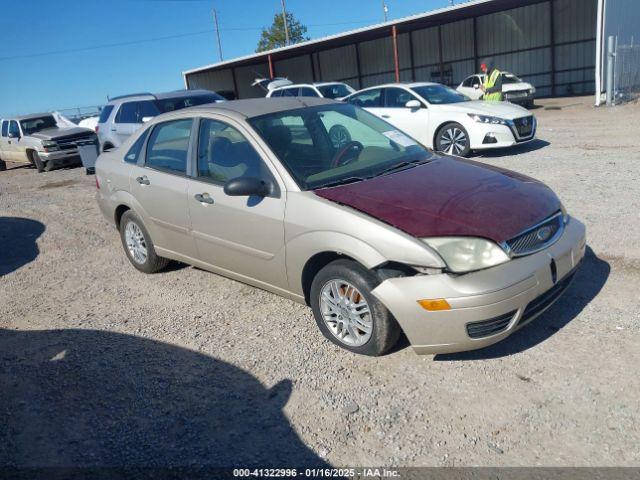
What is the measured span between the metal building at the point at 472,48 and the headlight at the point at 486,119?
13.4m

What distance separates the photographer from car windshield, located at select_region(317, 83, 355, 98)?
53.6 ft

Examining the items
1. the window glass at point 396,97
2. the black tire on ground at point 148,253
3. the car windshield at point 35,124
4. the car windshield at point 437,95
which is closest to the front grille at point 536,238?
the black tire on ground at point 148,253

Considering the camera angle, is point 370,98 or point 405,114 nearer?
point 405,114

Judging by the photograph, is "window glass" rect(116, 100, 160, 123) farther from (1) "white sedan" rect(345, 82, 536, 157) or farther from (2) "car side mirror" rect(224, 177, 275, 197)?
(2) "car side mirror" rect(224, 177, 275, 197)

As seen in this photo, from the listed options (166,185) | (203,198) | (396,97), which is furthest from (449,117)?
(203,198)

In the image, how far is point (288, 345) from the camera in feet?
13.4

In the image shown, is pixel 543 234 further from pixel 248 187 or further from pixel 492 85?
pixel 492 85

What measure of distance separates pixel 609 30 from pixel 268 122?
56.6 feet

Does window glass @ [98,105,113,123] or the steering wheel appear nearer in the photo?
the steering wheel

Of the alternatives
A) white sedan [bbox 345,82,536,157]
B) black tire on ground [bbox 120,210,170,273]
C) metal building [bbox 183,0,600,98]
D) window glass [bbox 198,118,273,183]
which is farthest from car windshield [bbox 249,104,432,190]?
metal building [bbox 183,0,600,98]

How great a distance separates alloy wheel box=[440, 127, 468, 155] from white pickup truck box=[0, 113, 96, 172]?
36.4 feet

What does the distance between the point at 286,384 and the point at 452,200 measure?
1604 mm

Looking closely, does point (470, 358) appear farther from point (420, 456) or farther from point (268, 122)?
point (268, 122)

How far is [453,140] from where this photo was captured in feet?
35.2
